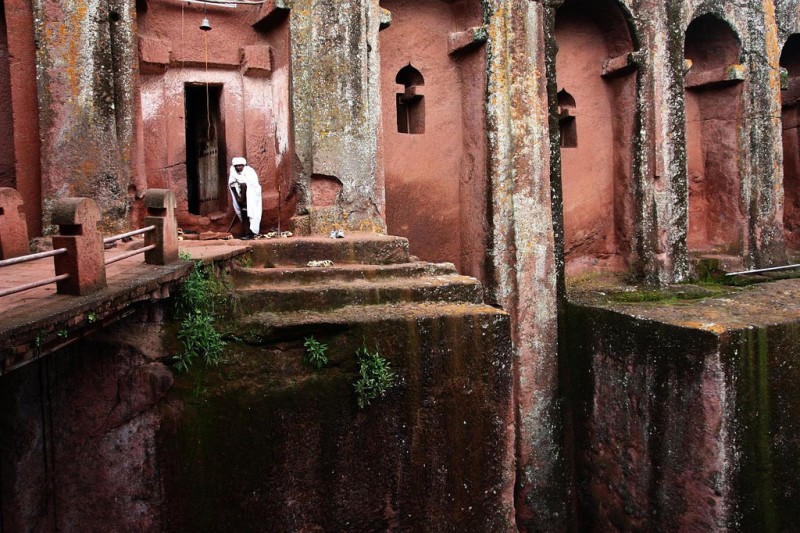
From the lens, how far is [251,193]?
22.7 ft

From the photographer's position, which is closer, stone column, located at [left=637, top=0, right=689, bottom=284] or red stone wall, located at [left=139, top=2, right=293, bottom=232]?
red stone wall, located at [left=139, top=2, right=293, bottom=232]

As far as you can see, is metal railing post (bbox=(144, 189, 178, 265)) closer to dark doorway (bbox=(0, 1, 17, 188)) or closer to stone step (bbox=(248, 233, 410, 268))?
stone step (bbox=(248, 233, 410, 268))

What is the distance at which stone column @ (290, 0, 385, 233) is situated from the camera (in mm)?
6805

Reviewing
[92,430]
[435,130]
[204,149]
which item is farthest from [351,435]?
[435,130]

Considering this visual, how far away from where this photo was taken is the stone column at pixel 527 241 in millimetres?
7648

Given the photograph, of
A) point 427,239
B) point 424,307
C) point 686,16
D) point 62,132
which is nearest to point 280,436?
point 424,307

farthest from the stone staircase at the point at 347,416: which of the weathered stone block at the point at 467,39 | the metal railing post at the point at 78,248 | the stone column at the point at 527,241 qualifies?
the weathered stone block at the point at 467,39

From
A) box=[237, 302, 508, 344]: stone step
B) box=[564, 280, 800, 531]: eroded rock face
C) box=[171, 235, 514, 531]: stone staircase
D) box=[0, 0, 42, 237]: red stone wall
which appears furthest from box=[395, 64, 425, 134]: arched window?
box=[0, 0, 42, 237]: red stone wall

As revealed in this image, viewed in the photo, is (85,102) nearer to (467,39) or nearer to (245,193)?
(245,193)

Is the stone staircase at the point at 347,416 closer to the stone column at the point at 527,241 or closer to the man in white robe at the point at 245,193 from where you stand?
the man in white robe at the point at 245,193

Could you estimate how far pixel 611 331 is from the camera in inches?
289

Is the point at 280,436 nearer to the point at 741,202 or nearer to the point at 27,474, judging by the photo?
the point at 27,474

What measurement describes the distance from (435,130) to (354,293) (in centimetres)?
344

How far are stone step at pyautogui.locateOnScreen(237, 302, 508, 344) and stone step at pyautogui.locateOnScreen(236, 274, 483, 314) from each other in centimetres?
6
